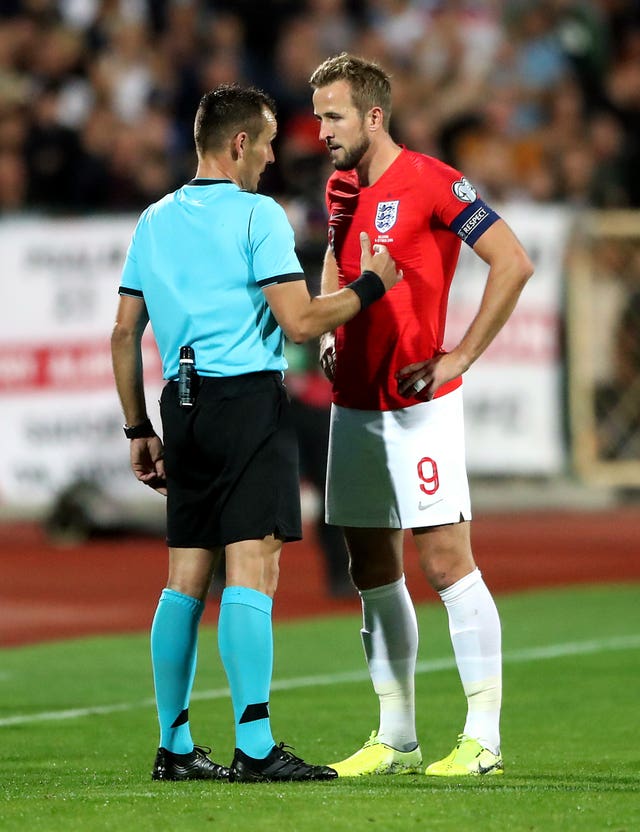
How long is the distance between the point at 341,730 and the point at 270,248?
2.59 metres

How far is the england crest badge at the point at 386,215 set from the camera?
6.20m

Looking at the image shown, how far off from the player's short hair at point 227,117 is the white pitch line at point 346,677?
309cm

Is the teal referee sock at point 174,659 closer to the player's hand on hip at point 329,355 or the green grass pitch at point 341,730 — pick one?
the green grass pitch at point 341,730

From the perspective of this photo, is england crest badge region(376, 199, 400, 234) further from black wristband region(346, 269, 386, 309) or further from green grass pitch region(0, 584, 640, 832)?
green grass pitch region(0, 584, 640, 832)

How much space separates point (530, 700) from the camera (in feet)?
27.5

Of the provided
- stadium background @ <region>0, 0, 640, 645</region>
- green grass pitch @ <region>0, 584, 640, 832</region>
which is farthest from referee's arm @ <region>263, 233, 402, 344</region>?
stadium background @ <region>0, 0, 640, 645</region>

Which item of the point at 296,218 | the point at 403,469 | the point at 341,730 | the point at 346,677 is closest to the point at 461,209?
the point at 403,469

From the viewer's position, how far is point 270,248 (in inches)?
226

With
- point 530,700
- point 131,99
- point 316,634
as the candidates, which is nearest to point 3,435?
point 131,99

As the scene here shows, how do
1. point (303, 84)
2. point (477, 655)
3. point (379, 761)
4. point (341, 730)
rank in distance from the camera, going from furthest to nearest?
point (303, 84), point (341, 730), point (379, 761), point (477, 655)

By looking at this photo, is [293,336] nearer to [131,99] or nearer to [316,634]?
[316,634]

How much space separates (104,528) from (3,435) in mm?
1315

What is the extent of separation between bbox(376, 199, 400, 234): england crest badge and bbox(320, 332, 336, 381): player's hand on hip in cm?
46

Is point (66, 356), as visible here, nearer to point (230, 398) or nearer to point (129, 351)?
point (129, 351)
